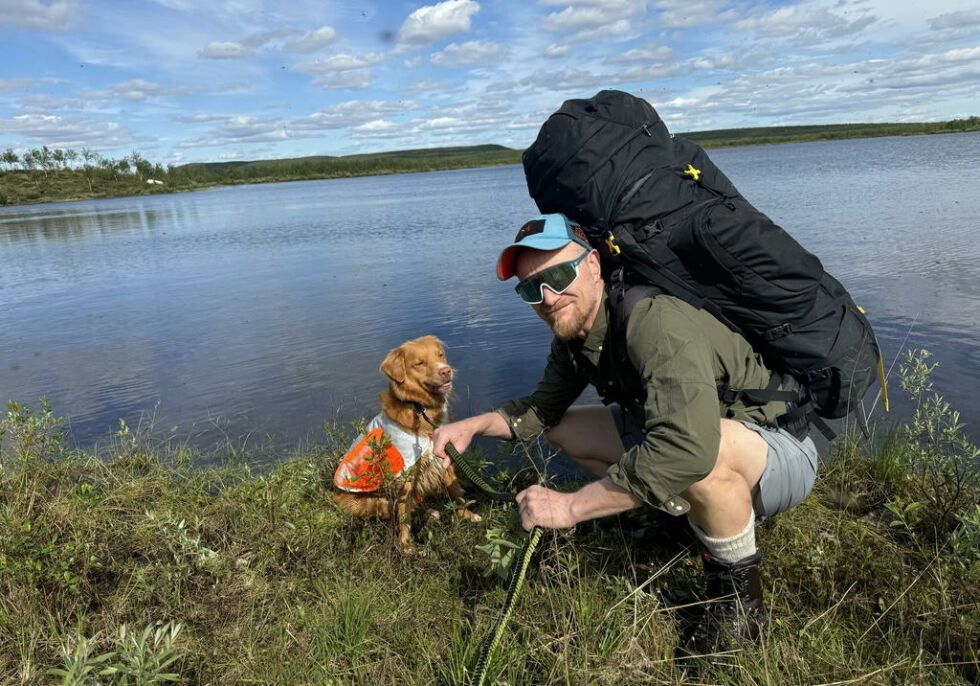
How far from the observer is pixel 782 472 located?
10.1 ft

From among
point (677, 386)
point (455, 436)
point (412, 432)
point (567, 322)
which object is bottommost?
point (412, 432)

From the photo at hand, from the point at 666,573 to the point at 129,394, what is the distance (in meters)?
7.75

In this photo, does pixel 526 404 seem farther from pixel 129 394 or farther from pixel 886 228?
pixel 886 228

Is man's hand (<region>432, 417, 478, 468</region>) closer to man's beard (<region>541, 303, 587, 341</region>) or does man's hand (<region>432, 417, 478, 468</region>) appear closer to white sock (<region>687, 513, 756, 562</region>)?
man's beard (<region>541, 303, 587, 341</region>)

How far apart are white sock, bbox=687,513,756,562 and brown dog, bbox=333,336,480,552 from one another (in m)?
1.99

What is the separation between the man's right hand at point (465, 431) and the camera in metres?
3.85

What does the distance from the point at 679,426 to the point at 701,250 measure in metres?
0.87

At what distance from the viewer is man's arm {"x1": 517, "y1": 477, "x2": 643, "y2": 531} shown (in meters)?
2.71

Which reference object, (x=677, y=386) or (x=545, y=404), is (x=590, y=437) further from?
(x=677, y=386)

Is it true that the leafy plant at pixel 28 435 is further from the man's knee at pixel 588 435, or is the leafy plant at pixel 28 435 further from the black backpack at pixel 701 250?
the black backpack at pixel 701 250

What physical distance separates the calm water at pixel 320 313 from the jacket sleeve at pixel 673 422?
4695 millimetres

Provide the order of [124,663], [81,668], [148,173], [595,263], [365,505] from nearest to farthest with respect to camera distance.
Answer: [81,668] < [124,663] < [595,263] < [365,505] < [148,173]

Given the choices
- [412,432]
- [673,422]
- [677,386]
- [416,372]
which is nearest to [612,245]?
[677,386]

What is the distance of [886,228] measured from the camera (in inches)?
577
